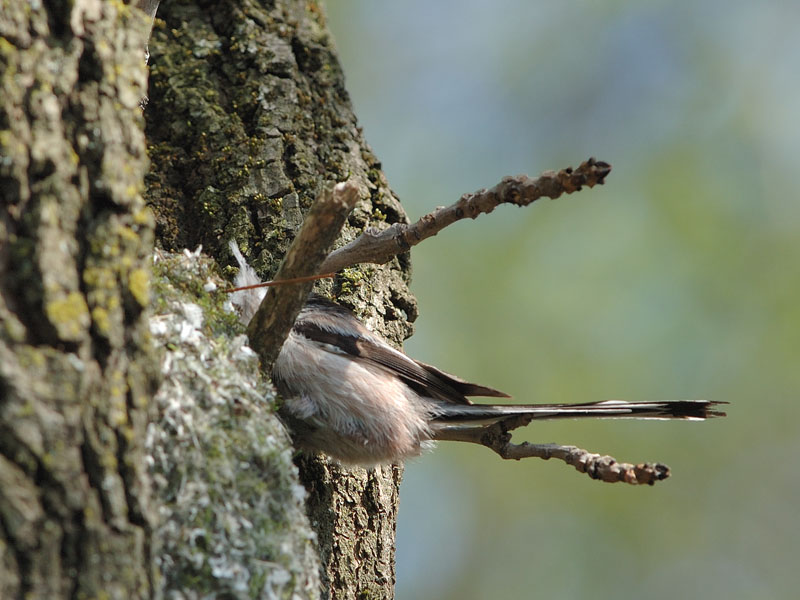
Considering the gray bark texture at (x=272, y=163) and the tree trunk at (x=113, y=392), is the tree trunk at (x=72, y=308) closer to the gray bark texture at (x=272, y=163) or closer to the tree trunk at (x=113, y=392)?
the tree trunk at (x=113, y=392)

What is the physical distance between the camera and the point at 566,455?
2.96m

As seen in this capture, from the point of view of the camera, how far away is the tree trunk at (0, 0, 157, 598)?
1.78m

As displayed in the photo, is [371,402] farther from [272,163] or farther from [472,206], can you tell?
[272,163]

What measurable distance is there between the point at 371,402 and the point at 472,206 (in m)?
1.27

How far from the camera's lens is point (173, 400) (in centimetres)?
250

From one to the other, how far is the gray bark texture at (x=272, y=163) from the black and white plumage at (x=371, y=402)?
0.78 feet

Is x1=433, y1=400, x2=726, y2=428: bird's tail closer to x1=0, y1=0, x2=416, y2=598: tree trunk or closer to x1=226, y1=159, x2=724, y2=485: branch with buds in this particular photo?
x1=226, y1=159, x2=724, y2=485: branch with buds

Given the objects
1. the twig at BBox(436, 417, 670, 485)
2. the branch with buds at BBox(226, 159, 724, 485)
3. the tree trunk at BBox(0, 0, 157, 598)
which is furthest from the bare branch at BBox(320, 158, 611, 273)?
the tree trunk at BBox(0, 0, 157, 598)

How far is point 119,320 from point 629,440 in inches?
233

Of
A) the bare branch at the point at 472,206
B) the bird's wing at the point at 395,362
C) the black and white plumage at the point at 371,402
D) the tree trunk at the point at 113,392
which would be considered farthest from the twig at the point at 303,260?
the bird's wing at the point at 395,362

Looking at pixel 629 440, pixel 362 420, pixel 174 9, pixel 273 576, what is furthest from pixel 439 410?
pixel 629 440

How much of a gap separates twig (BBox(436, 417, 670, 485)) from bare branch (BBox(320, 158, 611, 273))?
899 mm

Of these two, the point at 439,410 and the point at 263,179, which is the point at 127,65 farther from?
the point at 439,410

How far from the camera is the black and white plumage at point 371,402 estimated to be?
138 inches
